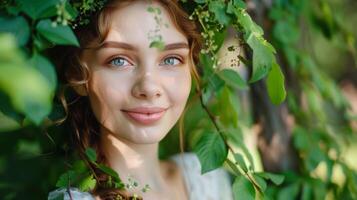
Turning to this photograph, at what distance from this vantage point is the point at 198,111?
2000 mm

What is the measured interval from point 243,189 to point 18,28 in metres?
0.66

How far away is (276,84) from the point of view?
137 cm

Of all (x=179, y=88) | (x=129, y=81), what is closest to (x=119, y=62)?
(x=129, y=81)

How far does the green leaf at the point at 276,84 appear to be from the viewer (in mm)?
1356

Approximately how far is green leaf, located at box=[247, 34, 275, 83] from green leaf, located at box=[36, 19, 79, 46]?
1.37ft

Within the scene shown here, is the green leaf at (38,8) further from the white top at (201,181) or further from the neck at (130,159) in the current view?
the white top at (201,181)

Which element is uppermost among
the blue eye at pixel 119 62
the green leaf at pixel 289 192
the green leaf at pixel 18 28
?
the green leaf at pixel 18 28

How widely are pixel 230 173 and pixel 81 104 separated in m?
0.58

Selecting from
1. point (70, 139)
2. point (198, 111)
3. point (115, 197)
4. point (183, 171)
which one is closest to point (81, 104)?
point (70, 139)

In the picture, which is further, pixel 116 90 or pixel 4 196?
pixel 4 196

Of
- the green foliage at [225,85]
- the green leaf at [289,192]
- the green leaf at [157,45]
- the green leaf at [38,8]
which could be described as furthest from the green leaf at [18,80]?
the green leaf at [289,192]

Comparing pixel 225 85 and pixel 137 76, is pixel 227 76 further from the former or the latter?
pixel 137 76

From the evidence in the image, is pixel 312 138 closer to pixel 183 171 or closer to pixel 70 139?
pixel 183 171

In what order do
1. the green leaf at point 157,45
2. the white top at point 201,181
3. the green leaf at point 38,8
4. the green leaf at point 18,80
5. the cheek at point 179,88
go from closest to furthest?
the green leaf at point 18,80 → the green leaf at point 38,8 → the green leaf at point 157,45 → the cheek at point 179,88 → the white top at point 201,181
